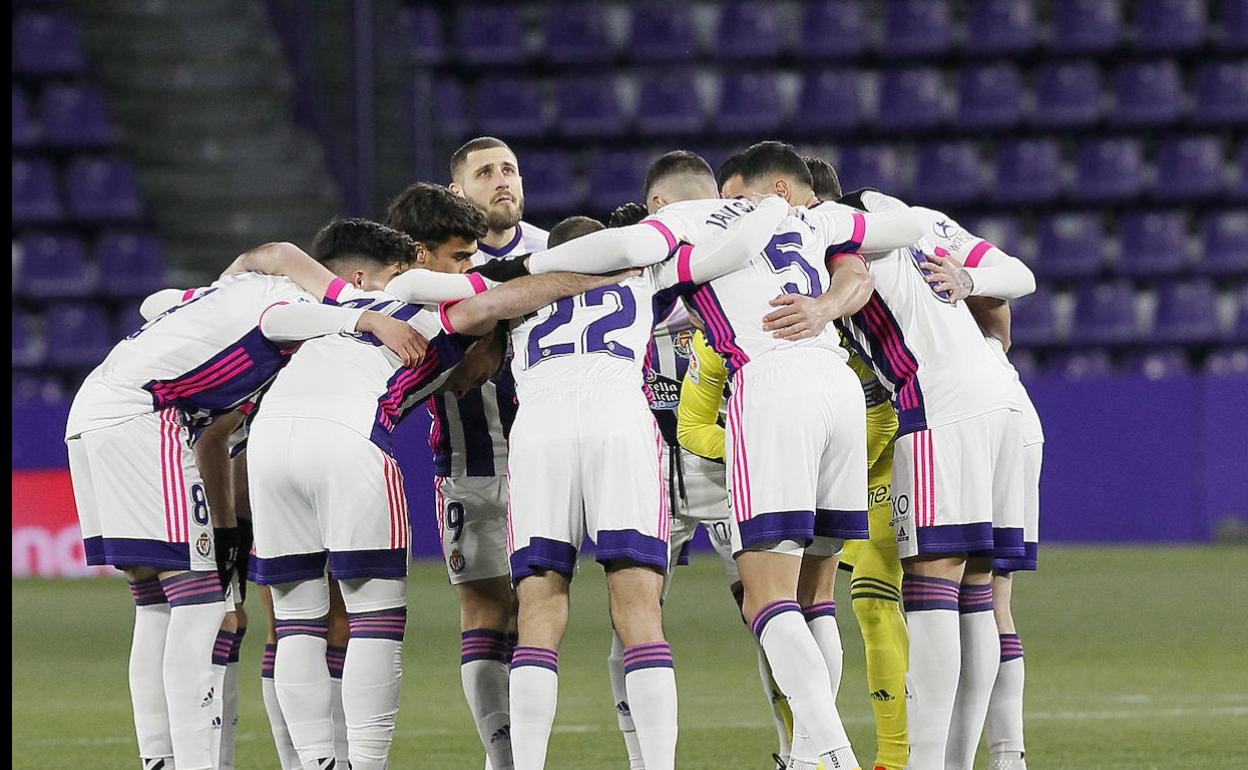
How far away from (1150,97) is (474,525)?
13567mm

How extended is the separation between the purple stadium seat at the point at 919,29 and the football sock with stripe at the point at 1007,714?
12.7 meters

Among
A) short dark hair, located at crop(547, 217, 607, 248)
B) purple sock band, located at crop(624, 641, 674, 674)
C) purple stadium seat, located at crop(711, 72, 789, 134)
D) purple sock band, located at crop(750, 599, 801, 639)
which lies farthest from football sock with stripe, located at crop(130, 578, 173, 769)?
purple stadium seat, located at crop(711, 72, 789, 134)

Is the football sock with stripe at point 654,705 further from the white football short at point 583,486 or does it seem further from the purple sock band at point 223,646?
the purple sock band at point 223,646

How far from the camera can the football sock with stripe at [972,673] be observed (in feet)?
17.9

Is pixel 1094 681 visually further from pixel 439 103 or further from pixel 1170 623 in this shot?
pixel 439 103

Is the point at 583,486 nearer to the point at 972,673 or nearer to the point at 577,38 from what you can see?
the point at 972,673

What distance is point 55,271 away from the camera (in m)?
16.5

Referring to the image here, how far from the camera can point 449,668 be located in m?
8.95

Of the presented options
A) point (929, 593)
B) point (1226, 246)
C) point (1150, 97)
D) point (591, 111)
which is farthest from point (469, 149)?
point (1150, 97)

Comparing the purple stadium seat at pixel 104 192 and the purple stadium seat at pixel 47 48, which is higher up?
the purple stadium seat at pixel 47 48

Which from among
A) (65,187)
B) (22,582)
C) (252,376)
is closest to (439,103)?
(65,187)

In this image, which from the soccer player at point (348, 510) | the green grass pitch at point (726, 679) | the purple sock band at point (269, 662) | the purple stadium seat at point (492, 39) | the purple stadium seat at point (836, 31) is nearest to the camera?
the soccer player at point (348, 510)

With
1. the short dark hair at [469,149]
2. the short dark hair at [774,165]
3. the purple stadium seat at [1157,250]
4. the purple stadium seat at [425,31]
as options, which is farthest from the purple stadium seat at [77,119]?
the short dark hair at [774,165]

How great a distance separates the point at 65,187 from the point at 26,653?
28.0ft
